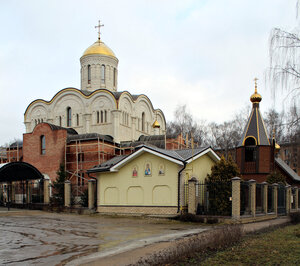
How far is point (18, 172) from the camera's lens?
28.5 meters

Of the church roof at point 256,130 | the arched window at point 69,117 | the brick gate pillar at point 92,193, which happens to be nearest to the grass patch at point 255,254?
the brick gate pillar at point 92,193

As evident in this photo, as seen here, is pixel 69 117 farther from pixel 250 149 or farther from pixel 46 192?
pixel 250 149

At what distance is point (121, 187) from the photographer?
891 inches

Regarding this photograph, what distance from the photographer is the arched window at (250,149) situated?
2978 cm

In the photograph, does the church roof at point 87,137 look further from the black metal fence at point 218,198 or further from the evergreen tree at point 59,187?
the black metal fence at point 218,198

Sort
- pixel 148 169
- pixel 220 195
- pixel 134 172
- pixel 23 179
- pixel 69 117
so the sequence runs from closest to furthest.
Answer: pixel 220 195
pixel 148 169
pixel 134 172
pixel 23 179
pixel 69 117

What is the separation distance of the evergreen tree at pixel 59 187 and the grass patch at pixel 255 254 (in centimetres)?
1883

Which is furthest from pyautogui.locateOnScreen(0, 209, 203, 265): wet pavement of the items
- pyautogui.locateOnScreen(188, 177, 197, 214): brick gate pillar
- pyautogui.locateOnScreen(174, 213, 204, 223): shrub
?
pyautogui.locateOnScreen(188, 177, 197, 214): brick gate pillar

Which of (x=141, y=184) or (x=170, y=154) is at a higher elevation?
(x=170, y=154)

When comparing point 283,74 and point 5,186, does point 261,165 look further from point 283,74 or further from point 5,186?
point 5,186

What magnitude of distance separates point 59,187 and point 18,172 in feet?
10.4

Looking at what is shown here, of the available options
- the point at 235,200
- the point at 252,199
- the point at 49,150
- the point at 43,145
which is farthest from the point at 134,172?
the point at 43,145

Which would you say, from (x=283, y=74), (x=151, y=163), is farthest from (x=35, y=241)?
(x=151, y=163)

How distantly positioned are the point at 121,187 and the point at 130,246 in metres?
11.8
